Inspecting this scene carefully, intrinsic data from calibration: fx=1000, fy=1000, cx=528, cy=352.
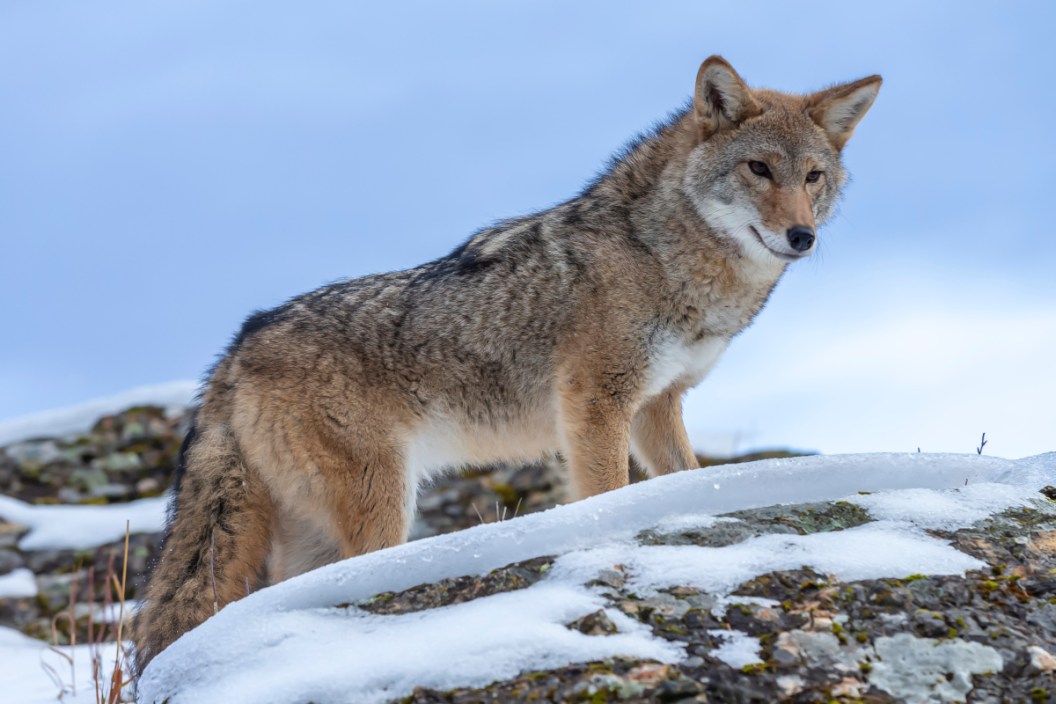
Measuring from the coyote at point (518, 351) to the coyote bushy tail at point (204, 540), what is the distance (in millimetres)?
13

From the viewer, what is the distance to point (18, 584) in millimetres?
10867

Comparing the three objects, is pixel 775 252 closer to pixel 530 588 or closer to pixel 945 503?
pixel 945 503

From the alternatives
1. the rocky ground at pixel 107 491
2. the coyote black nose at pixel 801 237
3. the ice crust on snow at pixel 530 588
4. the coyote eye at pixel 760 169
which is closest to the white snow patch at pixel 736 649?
the ice crust on snow at pixel 530 588

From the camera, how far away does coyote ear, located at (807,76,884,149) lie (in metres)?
6.46

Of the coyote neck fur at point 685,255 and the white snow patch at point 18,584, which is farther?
the white snow patch at point 18,584

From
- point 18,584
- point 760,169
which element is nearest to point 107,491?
point 18,584

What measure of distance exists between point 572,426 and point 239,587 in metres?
2.10

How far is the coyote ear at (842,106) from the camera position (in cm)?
646

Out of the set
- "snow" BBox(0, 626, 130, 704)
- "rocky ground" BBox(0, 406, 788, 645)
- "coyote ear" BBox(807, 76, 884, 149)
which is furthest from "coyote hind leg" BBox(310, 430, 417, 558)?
"rocky ground" BBox(0, 406, 788, 645)

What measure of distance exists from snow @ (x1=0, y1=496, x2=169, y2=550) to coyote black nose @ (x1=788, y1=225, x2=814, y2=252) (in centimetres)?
836

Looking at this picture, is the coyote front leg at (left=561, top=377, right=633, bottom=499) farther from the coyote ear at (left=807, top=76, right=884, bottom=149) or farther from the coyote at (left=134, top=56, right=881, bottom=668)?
the coyote ear at (left=807, top=76, right=884, bottom=149)

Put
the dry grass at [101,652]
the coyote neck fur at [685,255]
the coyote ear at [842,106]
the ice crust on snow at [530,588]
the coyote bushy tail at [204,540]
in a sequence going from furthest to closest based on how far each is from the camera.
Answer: the coyote ear at [842,106] < the coyote neck fur at [685,255] < the coyote bushy tail at [204,540] < the dry grass at [101,652] < the ice crust on snow at [530,588]

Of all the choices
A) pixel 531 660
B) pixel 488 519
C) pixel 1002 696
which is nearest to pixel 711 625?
pixel 531 660

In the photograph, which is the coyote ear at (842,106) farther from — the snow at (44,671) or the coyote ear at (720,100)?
the snow at (44,671)
